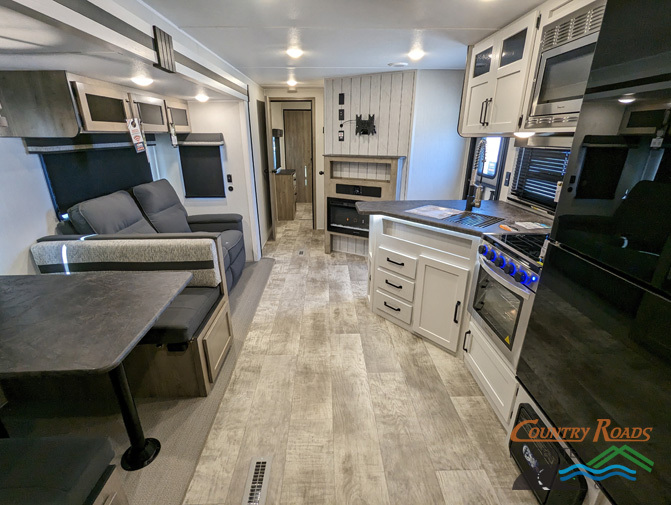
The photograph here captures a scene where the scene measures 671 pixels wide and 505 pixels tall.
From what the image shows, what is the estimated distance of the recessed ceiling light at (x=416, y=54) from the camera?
261cm

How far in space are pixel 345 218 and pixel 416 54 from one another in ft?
6.83

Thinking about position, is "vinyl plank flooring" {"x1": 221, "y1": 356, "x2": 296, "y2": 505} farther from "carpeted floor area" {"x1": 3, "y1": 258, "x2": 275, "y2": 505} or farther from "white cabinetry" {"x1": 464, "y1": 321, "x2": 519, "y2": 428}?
"white cabinetry" {"x1": 464, "y1": 321, "x2": 519, "y2": 428}

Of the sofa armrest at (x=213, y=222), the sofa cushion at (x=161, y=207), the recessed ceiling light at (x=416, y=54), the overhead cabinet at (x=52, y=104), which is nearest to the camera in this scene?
the overhead cabinet at (x=52, y=104)

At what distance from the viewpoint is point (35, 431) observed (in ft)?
5.66

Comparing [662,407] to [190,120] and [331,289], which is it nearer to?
[331,289]

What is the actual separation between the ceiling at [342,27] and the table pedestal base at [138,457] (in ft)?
7.83

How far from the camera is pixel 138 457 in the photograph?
157 cm

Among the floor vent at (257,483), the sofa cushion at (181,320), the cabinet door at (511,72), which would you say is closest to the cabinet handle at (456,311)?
the cabinet door at (511,72)

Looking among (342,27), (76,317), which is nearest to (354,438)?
(76,317)

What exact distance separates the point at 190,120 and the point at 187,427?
3.28 meters

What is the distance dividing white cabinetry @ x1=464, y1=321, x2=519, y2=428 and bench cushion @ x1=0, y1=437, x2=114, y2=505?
6.07 ft

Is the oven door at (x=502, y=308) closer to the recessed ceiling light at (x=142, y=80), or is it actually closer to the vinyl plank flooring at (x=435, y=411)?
the vinyl plank flooring at (x=435, y=411)

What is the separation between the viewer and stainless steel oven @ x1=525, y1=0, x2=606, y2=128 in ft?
4.83

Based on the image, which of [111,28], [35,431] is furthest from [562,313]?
[35,431]
